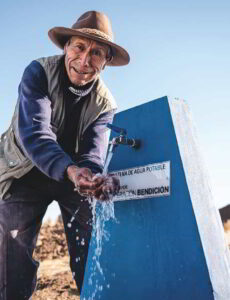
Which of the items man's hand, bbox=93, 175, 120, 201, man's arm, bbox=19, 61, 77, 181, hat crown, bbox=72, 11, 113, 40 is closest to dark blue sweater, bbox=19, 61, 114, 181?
man's arm, bbox=19, 61, 77, 181

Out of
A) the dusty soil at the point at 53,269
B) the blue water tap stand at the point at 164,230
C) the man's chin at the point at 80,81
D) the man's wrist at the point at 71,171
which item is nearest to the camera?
the blue water tap stand at the point at 164,230

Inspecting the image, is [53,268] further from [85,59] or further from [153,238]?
[153,238]

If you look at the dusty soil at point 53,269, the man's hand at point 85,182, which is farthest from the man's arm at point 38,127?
the dusty soil at point 53,269

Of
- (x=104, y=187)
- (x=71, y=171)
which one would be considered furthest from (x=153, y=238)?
(x=71, y=171)

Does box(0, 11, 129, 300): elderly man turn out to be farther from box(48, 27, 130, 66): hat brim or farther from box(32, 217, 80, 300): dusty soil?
box(32, 217, 80, 300): dusty soil

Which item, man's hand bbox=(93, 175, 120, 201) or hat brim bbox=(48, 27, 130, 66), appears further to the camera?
hat brim bbox=(48, 27, 130, 66)

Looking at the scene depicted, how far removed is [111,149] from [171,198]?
20.9 inches

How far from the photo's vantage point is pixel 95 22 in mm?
2902

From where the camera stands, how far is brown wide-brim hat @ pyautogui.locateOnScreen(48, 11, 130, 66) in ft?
9.14

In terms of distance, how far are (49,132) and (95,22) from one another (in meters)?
0.90

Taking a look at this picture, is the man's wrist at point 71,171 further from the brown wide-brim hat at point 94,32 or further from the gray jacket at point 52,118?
the brown wide-brim hat at point 94,32

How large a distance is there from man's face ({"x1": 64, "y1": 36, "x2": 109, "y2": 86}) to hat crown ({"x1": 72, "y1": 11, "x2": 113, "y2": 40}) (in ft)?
0.39

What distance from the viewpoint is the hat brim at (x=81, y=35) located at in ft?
9.22

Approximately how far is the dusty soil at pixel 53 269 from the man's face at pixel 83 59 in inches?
121
